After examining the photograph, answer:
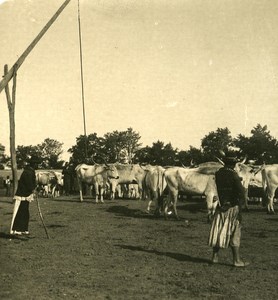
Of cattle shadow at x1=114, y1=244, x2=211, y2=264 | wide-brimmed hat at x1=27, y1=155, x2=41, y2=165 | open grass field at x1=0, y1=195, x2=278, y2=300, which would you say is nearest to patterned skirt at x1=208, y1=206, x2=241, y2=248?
open grass field at x1=0, y1=195, x2=278, y2=300

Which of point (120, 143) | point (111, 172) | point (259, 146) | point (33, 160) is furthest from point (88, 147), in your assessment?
point (33, 160)

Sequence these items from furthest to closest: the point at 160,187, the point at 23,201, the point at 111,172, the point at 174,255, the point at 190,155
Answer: the point at 190,155
the point at 111,172
the point at 160,187
the point at 23,201
the point at 174,255

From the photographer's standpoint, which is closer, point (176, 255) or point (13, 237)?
point (176, 255)

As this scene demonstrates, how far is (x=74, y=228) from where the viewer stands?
577 inches

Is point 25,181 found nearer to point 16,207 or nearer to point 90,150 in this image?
point 16,207

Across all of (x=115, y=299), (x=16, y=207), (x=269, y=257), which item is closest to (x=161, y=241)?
(x=269, y=257)

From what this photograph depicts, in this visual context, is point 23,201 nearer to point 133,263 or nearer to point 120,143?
point 133,263

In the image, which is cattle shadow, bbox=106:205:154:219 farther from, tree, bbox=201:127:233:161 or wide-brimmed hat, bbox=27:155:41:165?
tree, bbox=201:127:233:161

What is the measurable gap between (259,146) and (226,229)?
6682cm

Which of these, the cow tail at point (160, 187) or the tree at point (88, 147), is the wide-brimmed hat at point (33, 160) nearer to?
the cow tail at point (160, 187)

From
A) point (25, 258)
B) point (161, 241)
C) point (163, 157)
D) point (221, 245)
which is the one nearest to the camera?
point (221, 245)

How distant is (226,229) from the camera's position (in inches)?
346

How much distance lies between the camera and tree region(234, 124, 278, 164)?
70606 millimetres

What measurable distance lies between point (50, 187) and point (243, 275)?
102ft
